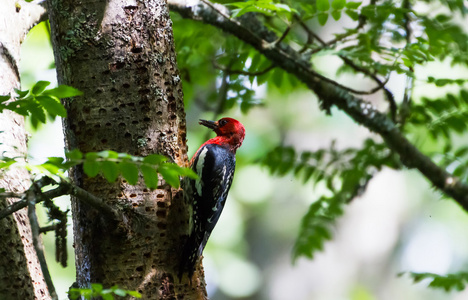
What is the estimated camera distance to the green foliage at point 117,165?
1.33 meters

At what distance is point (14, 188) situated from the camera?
2.05 metres

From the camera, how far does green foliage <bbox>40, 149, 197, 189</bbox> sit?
133cm

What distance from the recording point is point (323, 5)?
2496 mm

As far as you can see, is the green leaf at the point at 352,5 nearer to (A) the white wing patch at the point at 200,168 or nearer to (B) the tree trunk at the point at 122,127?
(B) the tree trunk at the point at 122,127

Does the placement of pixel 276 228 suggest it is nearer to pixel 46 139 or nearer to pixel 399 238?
pixel 399 238

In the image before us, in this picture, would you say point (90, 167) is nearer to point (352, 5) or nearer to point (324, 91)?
point (352, 5)

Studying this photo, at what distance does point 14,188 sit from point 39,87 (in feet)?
A: 2.42

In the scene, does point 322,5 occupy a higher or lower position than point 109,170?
higher

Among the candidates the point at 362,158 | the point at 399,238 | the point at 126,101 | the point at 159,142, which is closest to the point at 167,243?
the point at 159,142

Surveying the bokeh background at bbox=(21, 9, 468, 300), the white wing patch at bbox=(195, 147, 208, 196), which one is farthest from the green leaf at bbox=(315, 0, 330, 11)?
the bokeh background at bbox=(21, 9, 468, 300)

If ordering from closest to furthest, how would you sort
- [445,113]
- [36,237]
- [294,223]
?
[36,237] < [445,113] < [294,223]

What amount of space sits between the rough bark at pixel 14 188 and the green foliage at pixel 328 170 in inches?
77.0

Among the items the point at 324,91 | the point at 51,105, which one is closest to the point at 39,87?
the point at 51,105

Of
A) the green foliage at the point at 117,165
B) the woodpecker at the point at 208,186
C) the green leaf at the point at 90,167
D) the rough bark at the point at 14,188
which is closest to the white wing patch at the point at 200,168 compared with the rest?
the woodpecker at the point at 208,186
